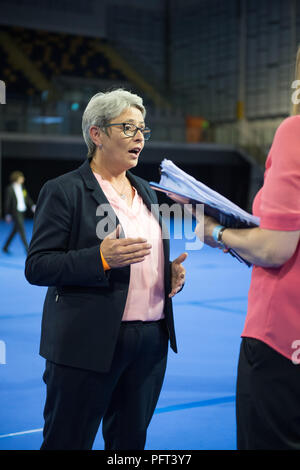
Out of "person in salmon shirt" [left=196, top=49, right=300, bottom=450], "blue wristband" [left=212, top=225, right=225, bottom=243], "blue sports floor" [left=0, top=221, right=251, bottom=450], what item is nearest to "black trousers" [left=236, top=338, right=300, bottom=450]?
"person in salmon shirt" [left=196, top=49, right=300, bottom=450]

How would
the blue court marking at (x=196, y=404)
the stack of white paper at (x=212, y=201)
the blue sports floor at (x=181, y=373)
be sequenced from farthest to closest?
1. the blue court marking at (x=196, y=404)
2. the blue sports floor at (x=181, y=373)
3. the stack of white paper at (x=212, y=201)

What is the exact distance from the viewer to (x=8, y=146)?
21625 mm

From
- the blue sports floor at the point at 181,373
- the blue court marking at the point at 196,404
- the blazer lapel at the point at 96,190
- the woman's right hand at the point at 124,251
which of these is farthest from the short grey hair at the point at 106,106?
the blue court marking at the point at 196,404

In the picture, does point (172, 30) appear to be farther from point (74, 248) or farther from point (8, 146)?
point (74, 248)

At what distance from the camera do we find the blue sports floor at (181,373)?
364cm

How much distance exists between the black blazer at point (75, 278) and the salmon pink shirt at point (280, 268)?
2.27 ft

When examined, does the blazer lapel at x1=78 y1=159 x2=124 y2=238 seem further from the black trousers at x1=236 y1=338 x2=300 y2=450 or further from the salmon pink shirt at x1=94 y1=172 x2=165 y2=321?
the black trousers at x1=236 y1=338 x2=300 y2=450

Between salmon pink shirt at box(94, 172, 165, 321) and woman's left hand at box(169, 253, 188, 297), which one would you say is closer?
salmon pink shirt at box(94, 172, 165, 321)

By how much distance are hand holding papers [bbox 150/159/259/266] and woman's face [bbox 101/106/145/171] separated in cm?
70

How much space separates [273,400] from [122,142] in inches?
49.6

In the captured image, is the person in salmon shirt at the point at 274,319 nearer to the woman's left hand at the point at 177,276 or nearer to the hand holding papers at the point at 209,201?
the hand holding papers at the point at 209,201

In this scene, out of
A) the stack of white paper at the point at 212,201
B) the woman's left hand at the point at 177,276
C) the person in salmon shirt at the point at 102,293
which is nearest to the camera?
the stack of white paper at the point at 212,201

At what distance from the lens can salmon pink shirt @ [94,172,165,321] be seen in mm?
2404

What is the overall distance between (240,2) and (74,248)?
88.7 feet
